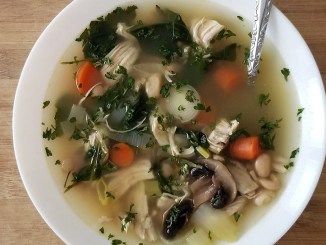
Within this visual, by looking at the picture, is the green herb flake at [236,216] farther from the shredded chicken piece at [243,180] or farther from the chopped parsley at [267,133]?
the chopped parsley at [267,133]

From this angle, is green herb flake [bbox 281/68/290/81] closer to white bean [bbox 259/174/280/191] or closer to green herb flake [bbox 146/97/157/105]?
white bean [bbox 259/174/280/191]

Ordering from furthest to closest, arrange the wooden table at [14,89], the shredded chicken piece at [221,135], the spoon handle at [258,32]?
the wooden table at [14,89] → the shredded chicken piece at [221,135] → the spoon handle at [258,32]

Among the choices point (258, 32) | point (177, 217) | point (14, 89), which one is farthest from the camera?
point (14, 89)

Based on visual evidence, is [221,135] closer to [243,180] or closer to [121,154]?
[243,180]

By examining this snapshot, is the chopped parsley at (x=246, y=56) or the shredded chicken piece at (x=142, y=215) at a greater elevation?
the chopped parsley at (x=246, y=56)

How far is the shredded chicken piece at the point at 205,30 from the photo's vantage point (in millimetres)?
2281

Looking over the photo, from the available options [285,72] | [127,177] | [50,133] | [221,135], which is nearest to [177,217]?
[127,177]

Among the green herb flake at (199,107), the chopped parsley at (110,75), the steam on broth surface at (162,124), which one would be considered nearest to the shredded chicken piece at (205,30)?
the steam on broth surface at (162,124)

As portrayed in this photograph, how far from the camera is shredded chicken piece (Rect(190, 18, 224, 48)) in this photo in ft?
7.48

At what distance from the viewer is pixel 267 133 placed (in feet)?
7.55

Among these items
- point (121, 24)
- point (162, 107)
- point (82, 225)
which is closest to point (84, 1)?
point (121, 24)

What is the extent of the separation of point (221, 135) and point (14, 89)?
0.85 m

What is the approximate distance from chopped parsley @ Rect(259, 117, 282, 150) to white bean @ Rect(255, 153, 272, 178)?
0.15ft

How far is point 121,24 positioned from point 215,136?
1.82 feet
